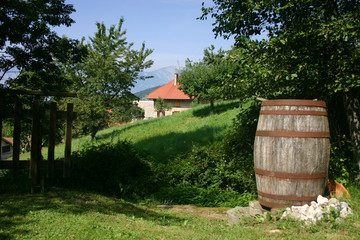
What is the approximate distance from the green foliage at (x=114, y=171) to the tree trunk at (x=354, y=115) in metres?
4.70

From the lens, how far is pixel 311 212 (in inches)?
179

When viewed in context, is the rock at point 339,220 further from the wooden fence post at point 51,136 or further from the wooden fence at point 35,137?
the wooden fence post at point 51,136

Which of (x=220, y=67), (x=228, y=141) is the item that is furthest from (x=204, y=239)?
(x=220, y=67)

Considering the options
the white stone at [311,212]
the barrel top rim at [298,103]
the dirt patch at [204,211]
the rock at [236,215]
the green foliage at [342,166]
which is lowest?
the dirt patch at [204,211]

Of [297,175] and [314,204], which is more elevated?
[297,175]

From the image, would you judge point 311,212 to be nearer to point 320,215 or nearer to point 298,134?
point 320,215

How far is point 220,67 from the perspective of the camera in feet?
80.1

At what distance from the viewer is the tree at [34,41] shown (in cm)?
741

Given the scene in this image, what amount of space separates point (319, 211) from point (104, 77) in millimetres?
20148

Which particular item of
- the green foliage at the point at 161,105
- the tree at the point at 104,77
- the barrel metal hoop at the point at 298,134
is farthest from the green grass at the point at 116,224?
the green foliage at the point at 161,105

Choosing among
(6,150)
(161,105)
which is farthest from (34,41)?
(6,150)

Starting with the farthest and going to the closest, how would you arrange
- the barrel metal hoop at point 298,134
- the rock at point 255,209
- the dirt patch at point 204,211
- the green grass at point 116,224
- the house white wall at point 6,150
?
the house white wall at point 6,150 → the dirt patch at point 204,211 → the rock at point 255,209 → the barrel metal hoop at point 298,134 → the green grass at point 116,224

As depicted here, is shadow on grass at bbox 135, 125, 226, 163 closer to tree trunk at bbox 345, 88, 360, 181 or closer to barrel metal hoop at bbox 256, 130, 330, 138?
tree trunk at bbox 345, 88, 360, 181

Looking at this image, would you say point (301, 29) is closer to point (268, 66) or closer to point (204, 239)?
point (268, 66)
